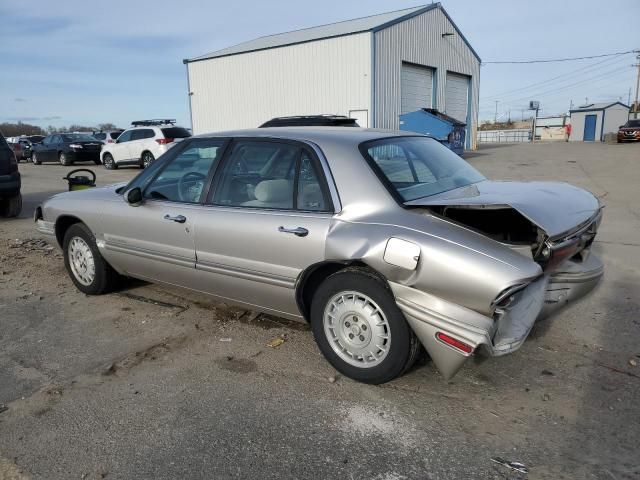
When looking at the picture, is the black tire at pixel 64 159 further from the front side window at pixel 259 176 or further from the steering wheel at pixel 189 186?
the front side window at pixel 259 176

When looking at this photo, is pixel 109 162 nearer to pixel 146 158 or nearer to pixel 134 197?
pixel 146 158

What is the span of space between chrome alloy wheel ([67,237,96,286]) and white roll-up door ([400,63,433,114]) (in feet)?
63.1

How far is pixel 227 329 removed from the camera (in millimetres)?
4070

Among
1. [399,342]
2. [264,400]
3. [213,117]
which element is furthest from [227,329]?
[213,117]

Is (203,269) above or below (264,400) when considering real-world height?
above

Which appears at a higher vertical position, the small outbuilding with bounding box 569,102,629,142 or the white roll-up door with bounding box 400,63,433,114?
the white roll-up door with bounding box 400,63,433,114

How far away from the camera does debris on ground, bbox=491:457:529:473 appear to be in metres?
2.38

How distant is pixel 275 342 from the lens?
3812mm

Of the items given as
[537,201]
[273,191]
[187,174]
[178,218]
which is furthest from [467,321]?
[187,174]

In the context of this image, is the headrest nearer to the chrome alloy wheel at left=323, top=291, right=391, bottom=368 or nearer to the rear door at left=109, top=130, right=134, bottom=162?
the chrome alloy wheel at left=323, top=291, right=391, bottom=368

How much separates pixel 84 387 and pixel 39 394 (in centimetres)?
26

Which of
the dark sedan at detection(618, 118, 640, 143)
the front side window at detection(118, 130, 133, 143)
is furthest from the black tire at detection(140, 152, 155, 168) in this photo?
the dark sedan at detection(618, 118, 640, 143)

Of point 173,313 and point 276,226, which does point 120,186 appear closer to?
point 173,313

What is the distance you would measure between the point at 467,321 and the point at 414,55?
2209cm
